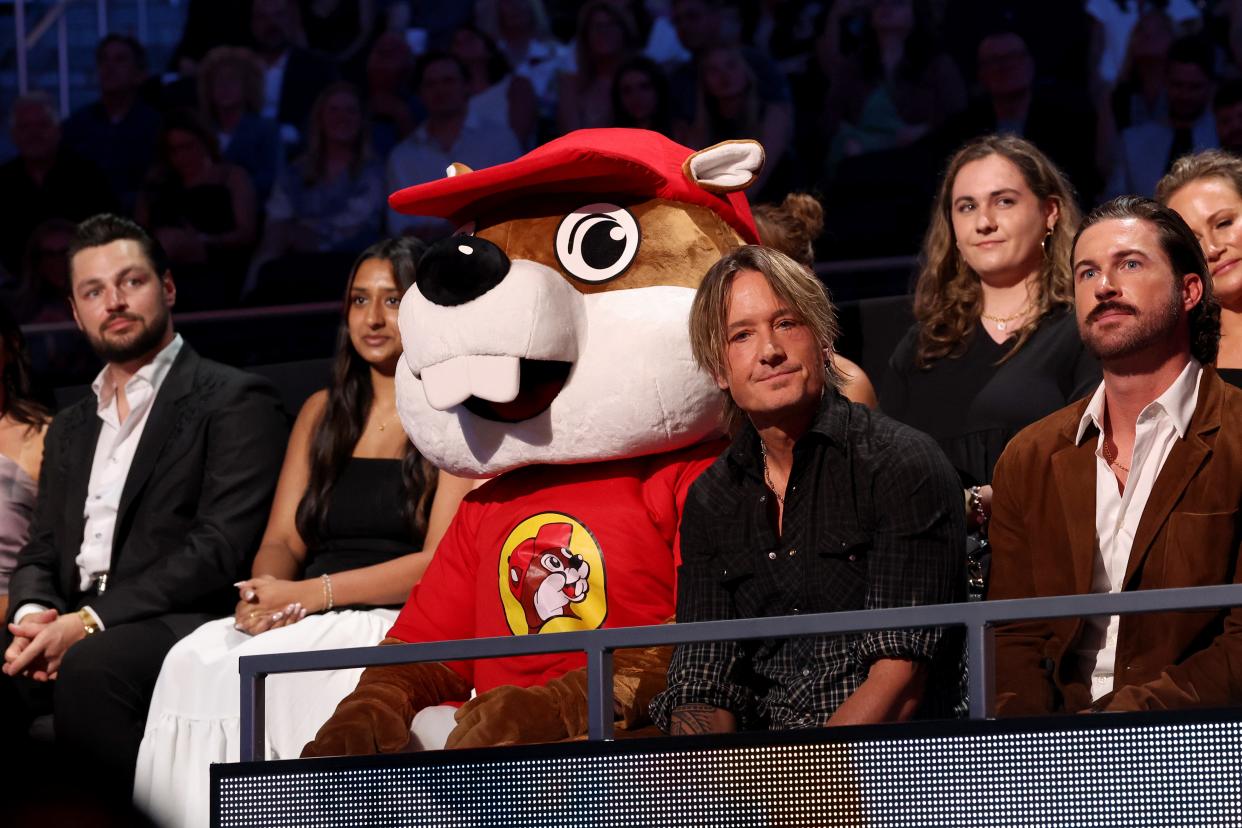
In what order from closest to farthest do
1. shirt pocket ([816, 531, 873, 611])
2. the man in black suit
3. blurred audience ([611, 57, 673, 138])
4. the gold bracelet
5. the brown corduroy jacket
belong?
the brown corduroy jacket
shirt pocket ([816, 531, 873, 611])
the gold bracelet
the man in black suit
blurred audience ([611, 57, 673, 138])

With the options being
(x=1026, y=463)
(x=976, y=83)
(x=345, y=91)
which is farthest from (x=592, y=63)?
(x=1026, y=463)

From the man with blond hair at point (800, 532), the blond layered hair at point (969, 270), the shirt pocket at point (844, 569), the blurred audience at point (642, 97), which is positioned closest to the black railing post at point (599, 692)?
the man with blond hair at point (800, 532)

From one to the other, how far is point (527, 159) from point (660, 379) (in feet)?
1.52

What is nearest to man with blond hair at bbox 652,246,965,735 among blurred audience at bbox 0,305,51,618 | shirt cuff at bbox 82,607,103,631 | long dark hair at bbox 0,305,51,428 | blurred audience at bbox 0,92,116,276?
shirt cuff at bbox 82,607,103,631

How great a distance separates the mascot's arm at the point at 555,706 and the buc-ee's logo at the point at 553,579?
0.22 metres

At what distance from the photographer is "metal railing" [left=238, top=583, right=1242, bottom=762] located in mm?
1825

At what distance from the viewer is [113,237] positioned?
4.30m

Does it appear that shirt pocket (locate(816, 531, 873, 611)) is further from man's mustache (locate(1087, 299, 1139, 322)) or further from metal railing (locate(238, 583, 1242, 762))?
man's mustache (locate(1087, 299, 1139, 322))

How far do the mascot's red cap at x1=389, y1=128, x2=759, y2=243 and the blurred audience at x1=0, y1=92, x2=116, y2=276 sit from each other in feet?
9.93

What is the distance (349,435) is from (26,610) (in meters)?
0.91

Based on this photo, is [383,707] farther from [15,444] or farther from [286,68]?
[286,68]

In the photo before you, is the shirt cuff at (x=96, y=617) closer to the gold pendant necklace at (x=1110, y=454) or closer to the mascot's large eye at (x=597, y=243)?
the mascot's large eye at (x=597, y=243)

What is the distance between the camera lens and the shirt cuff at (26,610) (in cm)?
404

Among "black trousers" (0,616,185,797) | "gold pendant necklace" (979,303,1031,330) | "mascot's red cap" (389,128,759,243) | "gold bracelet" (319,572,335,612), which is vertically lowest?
"black trousers" (0,616,185,797)
